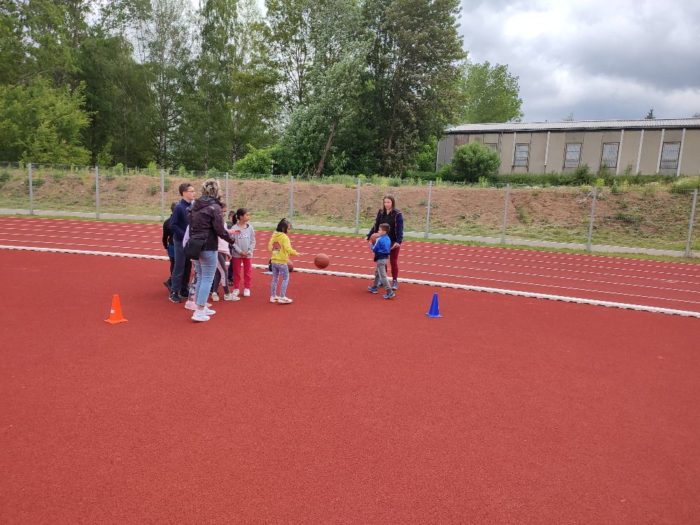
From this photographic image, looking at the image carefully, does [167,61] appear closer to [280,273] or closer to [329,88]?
[329,88]

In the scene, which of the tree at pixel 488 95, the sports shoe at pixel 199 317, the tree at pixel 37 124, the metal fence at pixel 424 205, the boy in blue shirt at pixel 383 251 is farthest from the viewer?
the tree at pixel 488 95

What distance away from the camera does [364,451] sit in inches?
152

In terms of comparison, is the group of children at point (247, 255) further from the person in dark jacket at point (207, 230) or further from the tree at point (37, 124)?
the tree at point (37, 124)

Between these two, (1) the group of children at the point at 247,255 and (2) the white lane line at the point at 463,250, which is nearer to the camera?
(1) the group of children at the point at 247,255

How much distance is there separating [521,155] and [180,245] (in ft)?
119

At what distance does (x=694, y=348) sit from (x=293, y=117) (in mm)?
30079

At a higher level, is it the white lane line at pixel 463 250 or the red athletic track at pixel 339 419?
the white lane line at pixel 463 250

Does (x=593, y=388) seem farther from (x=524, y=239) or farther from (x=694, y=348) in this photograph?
(x=524, y=239)

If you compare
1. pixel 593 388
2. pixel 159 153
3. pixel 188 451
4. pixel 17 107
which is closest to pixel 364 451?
pixel 188 451

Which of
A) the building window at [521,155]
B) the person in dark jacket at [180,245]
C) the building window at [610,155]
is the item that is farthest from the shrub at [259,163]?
the person in dark jacket at [180,245]

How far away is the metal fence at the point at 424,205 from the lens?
21.8 metres

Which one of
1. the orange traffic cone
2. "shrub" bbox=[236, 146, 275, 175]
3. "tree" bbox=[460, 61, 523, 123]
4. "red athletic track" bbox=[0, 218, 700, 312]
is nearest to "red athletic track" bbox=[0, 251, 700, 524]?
the orange traffic cone

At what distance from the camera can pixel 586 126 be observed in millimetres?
38188

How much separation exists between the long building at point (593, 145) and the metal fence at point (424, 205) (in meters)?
11.3
